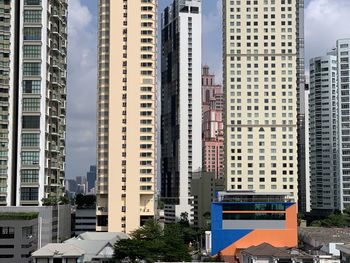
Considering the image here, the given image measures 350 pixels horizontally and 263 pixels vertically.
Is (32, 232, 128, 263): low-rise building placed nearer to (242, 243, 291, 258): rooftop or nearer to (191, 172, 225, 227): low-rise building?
(242, 243, 291, 258): rooftop

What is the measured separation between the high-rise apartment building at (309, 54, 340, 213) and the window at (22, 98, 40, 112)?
258 ft

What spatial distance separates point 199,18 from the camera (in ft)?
520

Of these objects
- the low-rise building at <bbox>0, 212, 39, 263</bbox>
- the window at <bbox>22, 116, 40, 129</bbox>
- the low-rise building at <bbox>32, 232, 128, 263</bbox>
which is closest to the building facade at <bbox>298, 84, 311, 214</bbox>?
the low-rise building at <bbox>32, 232, 128, 263</bbox>

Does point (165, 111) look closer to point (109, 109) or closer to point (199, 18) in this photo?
point (199, 18)

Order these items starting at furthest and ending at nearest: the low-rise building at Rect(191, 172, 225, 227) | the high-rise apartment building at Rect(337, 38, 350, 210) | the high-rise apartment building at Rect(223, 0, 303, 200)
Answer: the low-rise building at Rect(191, 172, 225, 227), the high-rise apartment building at Rect(337, 38, 350, 210), the high-rise apartment building at Rect(223, 0, 303, 200)

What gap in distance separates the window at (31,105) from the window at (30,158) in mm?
5580

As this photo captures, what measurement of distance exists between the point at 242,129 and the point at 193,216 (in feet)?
130

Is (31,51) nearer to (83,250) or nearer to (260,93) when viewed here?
(83,250)

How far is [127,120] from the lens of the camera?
8644 centimetres

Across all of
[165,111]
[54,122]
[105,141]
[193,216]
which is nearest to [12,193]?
[54,122]

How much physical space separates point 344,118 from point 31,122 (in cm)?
7849

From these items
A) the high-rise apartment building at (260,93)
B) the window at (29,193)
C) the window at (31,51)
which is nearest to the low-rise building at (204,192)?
the high-rise apartment building at (260,93)

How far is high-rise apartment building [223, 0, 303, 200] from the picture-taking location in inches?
4205

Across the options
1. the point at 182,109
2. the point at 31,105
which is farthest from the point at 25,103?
the point at 182,109
